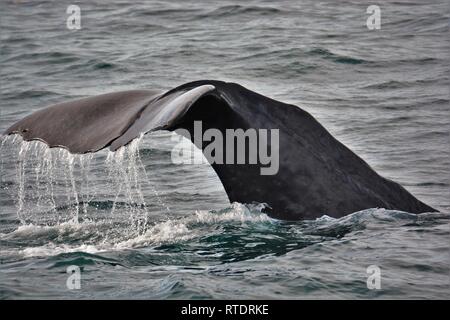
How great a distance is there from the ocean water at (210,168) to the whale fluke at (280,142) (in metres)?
0.17

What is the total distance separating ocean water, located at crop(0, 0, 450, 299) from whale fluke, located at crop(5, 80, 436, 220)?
0.17m

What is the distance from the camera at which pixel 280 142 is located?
6.04 m

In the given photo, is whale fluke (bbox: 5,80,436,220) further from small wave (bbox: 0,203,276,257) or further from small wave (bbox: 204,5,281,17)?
small wave (bbox: 204,5,281,17)

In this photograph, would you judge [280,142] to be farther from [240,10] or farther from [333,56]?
[240,10]

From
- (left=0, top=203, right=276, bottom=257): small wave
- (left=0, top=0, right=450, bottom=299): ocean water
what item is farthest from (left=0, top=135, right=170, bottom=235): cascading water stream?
(left=0, top=203, right=276, bottom=257): small wave

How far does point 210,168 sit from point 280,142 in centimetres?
471

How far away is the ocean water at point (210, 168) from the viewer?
5953 mm

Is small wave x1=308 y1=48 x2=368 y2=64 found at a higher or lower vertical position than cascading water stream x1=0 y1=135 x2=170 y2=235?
higher

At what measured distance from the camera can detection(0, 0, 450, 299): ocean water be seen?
5953 mm

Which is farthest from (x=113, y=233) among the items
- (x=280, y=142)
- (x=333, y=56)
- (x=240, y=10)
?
(x=240, y=10)

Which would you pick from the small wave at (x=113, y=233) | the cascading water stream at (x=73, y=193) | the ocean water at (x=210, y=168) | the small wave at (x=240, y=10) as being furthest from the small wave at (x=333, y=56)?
the small wave at (x=113, y=233)

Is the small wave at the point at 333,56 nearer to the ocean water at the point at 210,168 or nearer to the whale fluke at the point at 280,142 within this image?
the ocean water at the point at 210,168

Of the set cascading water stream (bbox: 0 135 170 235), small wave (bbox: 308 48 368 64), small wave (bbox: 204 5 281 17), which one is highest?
small wave (bbox: 204 5 281 17)
